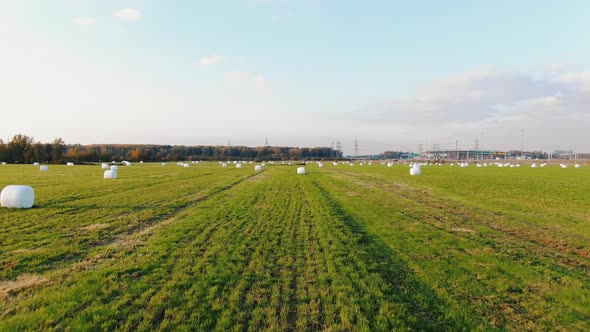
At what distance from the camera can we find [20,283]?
717cm

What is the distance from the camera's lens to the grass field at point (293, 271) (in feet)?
18.9

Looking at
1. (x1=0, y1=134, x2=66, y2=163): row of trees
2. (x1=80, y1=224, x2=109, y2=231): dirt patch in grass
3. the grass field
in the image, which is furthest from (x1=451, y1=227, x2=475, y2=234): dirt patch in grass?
(x1=0, y1=134, x2=66, y2=163): row of trees

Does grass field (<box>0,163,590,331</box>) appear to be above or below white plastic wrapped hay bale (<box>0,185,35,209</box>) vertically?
below

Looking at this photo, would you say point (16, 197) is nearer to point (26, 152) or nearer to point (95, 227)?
point (95, 227)

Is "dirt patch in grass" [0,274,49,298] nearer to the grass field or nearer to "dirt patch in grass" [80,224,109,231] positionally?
the grass field

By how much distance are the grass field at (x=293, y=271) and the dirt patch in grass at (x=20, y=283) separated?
0.02 metres

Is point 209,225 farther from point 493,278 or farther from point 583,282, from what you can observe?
point 583,282

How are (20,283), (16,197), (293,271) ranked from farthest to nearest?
(16,197) < (293,271) < (20,283)

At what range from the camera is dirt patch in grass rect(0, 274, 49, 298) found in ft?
22.2

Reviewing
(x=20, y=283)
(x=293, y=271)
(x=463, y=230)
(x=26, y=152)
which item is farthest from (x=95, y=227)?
(x=26, y=152)

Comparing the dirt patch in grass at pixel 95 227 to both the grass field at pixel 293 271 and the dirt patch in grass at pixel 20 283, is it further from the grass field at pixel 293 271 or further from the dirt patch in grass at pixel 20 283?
the dirt patch in grass at pixel 20 283

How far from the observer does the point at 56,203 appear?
18.5m

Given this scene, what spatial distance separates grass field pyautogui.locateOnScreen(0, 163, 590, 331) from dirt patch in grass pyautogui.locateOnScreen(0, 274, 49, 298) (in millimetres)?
22

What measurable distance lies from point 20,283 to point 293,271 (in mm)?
6046
